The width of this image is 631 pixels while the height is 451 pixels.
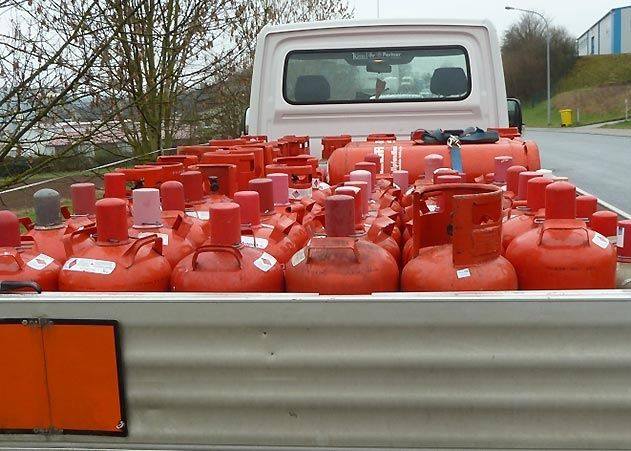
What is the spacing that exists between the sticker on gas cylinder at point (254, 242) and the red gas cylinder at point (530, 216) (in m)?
0.69

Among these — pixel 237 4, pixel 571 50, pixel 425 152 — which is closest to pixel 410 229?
pixel 425 152

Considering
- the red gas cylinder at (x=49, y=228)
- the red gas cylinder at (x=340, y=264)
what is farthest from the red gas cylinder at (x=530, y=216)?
the red gas cylinder at (x=49, y=228)

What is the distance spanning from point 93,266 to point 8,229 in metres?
0.33

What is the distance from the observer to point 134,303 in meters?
1.60

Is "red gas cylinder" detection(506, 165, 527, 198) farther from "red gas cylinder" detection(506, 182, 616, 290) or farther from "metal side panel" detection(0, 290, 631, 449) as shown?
"metal side panel" detection(0, 290, 631, 449)

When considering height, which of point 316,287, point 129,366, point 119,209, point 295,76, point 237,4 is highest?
point 237,4

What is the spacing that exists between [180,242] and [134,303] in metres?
0.49

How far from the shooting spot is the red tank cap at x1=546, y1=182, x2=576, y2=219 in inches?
71.0

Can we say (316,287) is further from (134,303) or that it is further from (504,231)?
(504,231)

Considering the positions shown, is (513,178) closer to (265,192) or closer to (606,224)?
(606,224)

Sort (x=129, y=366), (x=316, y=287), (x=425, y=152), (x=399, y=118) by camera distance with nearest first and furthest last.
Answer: (x=129, y=366) → (x=316, y=287) → (x=425, y=152) → (x=399, y=118)

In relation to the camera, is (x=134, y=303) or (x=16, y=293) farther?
(x=16, y=293)

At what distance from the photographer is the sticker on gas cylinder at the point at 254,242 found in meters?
1.97

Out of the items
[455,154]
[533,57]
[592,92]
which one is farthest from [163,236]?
[533,57]
